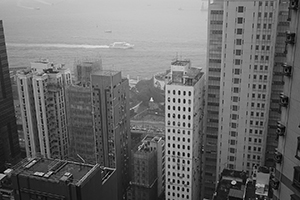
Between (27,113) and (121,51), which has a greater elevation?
(121,51)

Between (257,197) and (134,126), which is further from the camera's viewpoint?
(134,126)

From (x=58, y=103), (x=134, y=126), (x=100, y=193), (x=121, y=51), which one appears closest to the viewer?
(x=100, y=193)

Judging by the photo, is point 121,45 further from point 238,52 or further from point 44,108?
point 238,52

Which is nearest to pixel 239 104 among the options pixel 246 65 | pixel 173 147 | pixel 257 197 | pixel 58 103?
pixel 246 65

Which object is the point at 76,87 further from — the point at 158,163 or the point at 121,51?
the point at 121,51

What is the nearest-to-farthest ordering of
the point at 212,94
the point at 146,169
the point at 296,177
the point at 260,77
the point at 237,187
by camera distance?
1. the point at 296,177
2. the point at 237,187
3. the point at 260,77
4. the point at 212,94
5. the point at 146,169

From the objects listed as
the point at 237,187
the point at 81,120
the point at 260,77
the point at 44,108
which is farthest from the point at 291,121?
the point at 44,108
